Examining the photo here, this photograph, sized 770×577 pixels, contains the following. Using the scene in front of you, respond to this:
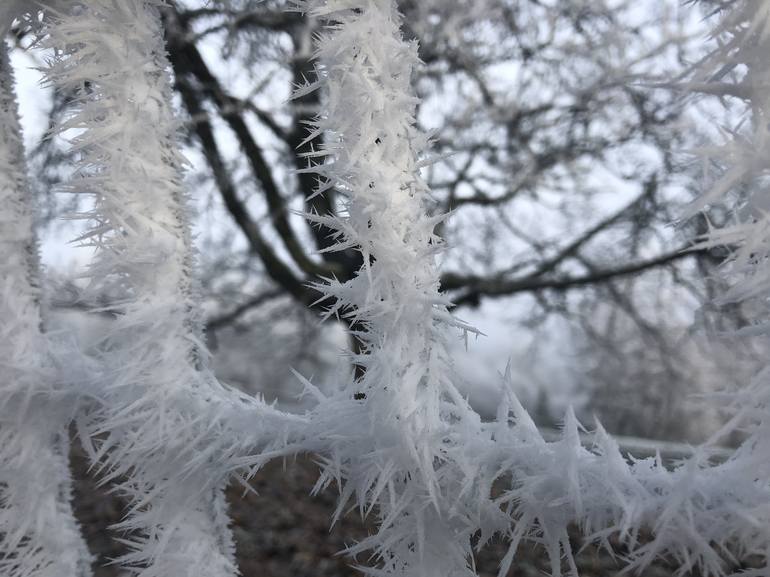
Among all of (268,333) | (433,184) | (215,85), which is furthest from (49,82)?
(268,333)

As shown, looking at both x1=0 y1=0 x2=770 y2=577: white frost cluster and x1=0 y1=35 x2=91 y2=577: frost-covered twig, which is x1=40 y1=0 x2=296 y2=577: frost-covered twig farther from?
x1=0 y1=35 x2=91 y2=577: frost-covered twig

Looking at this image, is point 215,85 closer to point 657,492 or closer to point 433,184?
point 433,184

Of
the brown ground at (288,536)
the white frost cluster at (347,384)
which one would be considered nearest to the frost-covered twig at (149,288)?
the white frost cluster at (347,384)

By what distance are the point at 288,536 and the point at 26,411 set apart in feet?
4.40

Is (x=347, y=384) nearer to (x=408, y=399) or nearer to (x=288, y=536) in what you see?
(x=408, y=399)

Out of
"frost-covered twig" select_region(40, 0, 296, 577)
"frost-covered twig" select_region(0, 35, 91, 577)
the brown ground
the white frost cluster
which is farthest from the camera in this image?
the brown ground

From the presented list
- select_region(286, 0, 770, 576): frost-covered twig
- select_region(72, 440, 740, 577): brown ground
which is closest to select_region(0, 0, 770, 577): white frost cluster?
select_region(286, 0, 770, 576): frost-covered twig

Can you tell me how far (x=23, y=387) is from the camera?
827mm

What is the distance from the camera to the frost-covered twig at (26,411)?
86 cm

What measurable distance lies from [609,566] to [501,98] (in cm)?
203

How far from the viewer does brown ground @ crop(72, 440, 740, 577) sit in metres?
1.69

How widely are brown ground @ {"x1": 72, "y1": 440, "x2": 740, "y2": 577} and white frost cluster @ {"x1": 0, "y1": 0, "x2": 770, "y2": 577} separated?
874 millimetres

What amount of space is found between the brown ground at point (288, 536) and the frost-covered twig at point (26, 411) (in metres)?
0.73

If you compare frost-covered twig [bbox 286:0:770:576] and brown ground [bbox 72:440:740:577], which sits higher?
frost-covered twig [bbox 286:0:770:576]
